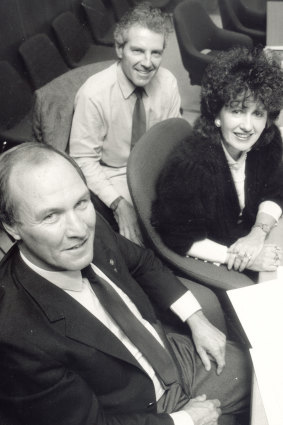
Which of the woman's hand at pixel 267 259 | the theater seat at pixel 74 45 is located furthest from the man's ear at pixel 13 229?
the theater seat at pixel 74 45

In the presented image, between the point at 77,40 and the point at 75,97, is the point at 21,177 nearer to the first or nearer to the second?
the point at 75,97

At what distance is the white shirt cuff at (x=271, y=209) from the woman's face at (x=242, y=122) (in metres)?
0.25

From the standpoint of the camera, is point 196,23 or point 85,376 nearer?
point 85,376

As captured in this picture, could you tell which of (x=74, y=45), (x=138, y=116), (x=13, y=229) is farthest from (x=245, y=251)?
(x=74, y=45)

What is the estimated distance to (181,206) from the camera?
1698mm

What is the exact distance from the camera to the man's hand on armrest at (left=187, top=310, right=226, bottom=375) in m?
1.47

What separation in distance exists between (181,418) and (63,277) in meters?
0.55

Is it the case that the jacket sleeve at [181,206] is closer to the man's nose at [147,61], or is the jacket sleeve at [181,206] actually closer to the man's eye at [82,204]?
the man's eye at [82,204]

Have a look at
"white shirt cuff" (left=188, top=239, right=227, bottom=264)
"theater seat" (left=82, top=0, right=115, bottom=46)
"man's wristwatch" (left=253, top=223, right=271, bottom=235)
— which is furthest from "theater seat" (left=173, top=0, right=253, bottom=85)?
"white shirt cuff" (left=188, top=239, right=227, bottom=264)

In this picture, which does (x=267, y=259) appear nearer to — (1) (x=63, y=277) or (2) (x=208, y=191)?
(2) (x=208, y=191)

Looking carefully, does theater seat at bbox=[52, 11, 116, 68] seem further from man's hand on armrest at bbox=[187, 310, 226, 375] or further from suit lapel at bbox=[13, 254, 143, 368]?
suit lapel at bbox=[13, 254, 143, 368]

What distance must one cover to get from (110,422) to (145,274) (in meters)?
0.58

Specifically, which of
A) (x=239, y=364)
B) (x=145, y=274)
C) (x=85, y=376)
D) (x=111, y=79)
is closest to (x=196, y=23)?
(x=111, y=79)

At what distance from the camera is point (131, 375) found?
4.15 ft
